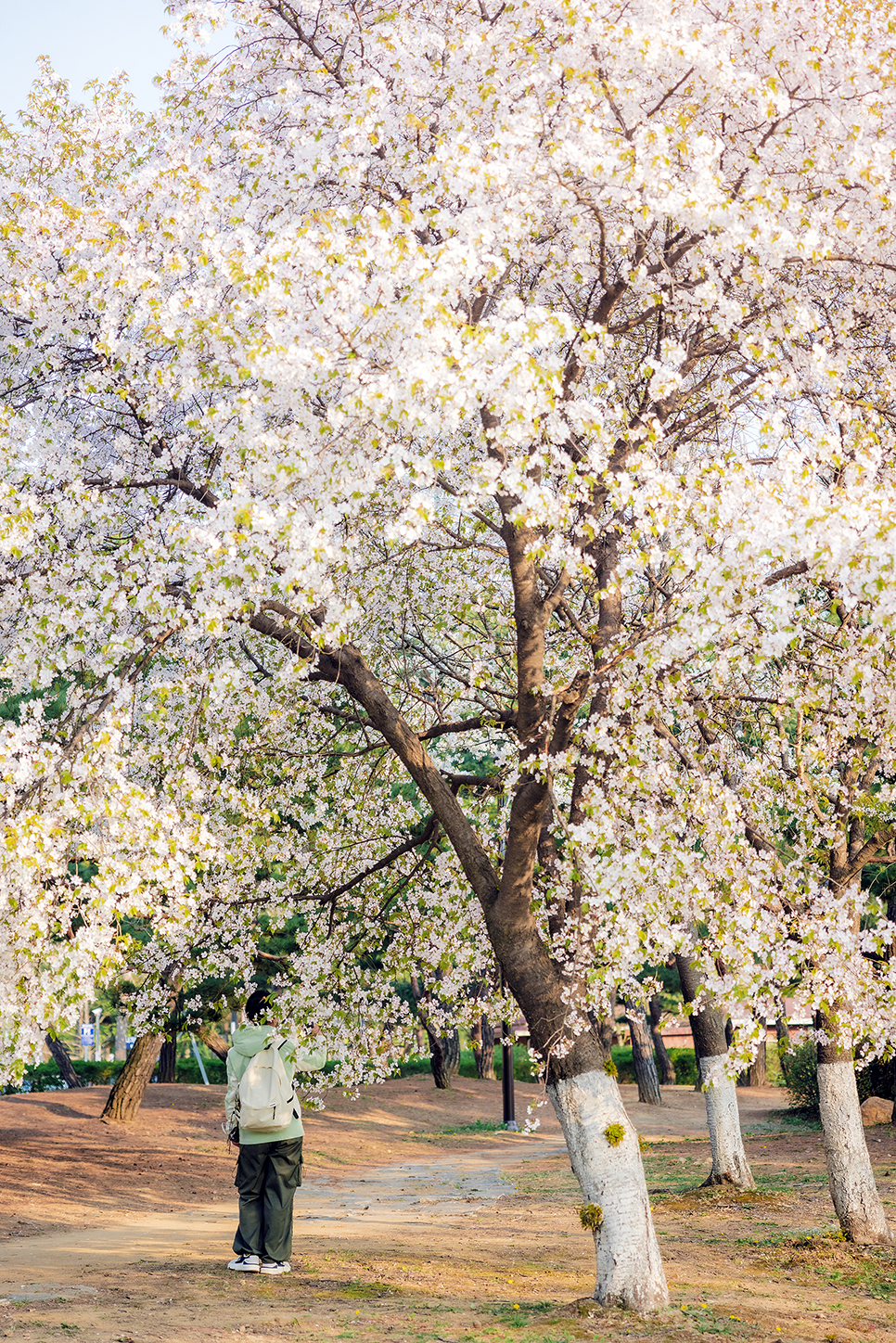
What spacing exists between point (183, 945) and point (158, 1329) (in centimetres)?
346

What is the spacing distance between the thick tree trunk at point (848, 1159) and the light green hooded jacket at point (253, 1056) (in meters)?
4.43

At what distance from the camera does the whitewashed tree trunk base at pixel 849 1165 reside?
31.2 ft

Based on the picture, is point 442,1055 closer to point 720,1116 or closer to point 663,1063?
point 663,1063

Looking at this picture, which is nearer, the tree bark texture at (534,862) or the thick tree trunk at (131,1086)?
the tree bark texture at (534,862)

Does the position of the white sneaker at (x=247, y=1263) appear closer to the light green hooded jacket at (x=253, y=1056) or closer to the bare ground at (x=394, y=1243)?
the bare ground at (x=394, y=1243)

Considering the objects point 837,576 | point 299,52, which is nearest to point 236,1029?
point 837,576

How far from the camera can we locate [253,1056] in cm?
880

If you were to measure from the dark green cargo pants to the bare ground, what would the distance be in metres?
0.28

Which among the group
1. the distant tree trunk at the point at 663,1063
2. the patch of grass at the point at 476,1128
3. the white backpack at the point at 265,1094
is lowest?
the patch of grass at the point at 476,1128

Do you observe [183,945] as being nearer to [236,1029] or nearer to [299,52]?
[236,1029]

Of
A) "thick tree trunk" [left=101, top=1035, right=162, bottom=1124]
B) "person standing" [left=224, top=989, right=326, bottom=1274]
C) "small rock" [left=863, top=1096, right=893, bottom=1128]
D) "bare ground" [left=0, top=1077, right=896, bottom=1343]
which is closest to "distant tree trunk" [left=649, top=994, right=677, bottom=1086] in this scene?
"bare ground" [left=0, top=1077, right=896, bottom=1343]

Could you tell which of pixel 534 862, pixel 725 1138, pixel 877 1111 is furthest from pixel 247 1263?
pixel 877 1111

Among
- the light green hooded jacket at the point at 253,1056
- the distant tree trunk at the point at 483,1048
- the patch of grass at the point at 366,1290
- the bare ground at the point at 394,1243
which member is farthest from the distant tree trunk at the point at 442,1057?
the patch of grass at the point at 366,1290

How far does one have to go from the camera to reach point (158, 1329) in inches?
255
